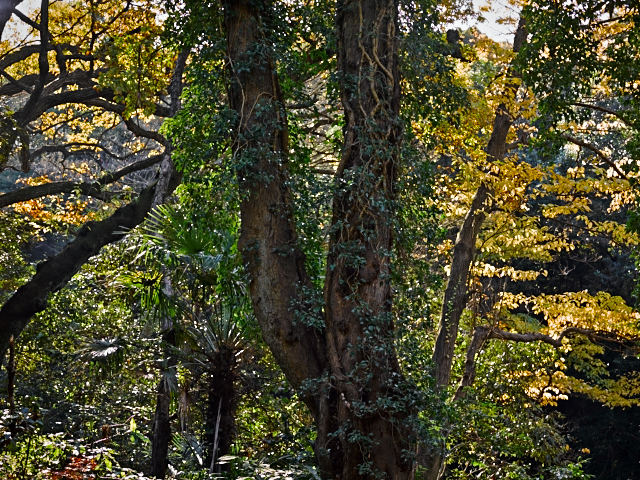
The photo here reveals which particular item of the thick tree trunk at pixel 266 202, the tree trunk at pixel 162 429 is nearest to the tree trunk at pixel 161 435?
the tree trunk at pixel 162 429

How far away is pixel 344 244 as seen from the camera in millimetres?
5375

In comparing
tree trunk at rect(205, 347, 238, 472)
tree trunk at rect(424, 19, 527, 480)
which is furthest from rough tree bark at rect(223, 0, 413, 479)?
tree trunk at rect(424, 19, 527, 480)

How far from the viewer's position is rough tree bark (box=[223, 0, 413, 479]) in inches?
201

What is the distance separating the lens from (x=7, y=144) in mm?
8273

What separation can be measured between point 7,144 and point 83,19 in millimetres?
3200

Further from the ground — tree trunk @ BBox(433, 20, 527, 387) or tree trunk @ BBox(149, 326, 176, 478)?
tree trunk @ BBox(433, 20, 527, 387)

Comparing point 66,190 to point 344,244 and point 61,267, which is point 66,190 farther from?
point 344,244

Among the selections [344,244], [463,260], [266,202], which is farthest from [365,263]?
[463,260]

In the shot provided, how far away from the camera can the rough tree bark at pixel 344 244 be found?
16.8 feet

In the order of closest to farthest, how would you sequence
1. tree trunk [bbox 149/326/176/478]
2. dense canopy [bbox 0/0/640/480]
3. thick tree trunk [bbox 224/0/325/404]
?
dense canopy [bbox 0/0/640/480] < thick tree trunk [bbox 224/0/325/404] < tree trunk [bbox 149/326/176/478]

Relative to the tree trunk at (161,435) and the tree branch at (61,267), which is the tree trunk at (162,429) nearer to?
the tree trunk at (161,435)

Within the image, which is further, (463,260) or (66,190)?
(66,190)

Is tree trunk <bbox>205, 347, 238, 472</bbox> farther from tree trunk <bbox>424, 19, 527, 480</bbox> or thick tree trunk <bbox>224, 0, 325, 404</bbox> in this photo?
tree trunk <bbox>424, 19, 527, 480</bbox>

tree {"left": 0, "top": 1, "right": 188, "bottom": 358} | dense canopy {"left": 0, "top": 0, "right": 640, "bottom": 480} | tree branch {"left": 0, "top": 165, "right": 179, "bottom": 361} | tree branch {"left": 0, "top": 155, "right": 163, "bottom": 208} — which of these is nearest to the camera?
dense canopy {"left": 0, "top": 0, "right": 640, "bottom": 480}
